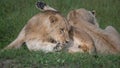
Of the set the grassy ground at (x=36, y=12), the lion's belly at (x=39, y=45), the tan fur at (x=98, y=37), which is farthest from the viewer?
the tan fur at (x=98, y=37)

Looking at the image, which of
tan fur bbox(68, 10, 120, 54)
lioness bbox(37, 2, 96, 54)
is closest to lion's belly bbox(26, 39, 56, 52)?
lioness bbox(37, 2, 96, 54)

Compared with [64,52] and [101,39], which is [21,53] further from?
[101,39]

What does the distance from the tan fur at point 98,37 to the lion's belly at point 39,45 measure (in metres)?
1.26

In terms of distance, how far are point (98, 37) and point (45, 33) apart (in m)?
1.35

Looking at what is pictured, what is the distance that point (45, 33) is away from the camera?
30.0 feet

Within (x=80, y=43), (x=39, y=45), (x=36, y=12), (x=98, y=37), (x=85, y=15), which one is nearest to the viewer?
(x=39, y=45)

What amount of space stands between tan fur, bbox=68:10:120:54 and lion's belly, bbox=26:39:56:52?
1264 millimetres

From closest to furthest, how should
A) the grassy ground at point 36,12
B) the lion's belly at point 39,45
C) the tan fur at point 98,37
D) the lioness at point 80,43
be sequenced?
1. the grassy ground at point 36,12
2. the lion's belly at point 39,45
3. the lioness at point 80,43
4. the tan fur at point 98,37

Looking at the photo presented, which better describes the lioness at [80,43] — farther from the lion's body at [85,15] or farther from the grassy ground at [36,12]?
the lion's body at [85,15]

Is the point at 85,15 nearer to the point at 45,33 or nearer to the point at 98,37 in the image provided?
the point at 98,37

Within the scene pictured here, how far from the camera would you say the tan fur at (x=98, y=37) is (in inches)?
385

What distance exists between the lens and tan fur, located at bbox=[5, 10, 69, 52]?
900cm

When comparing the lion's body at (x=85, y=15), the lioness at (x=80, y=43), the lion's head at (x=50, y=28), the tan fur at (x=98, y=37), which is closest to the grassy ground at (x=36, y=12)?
the lion's head at (x=50, y=28)

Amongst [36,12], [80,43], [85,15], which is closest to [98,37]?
[80,43]
